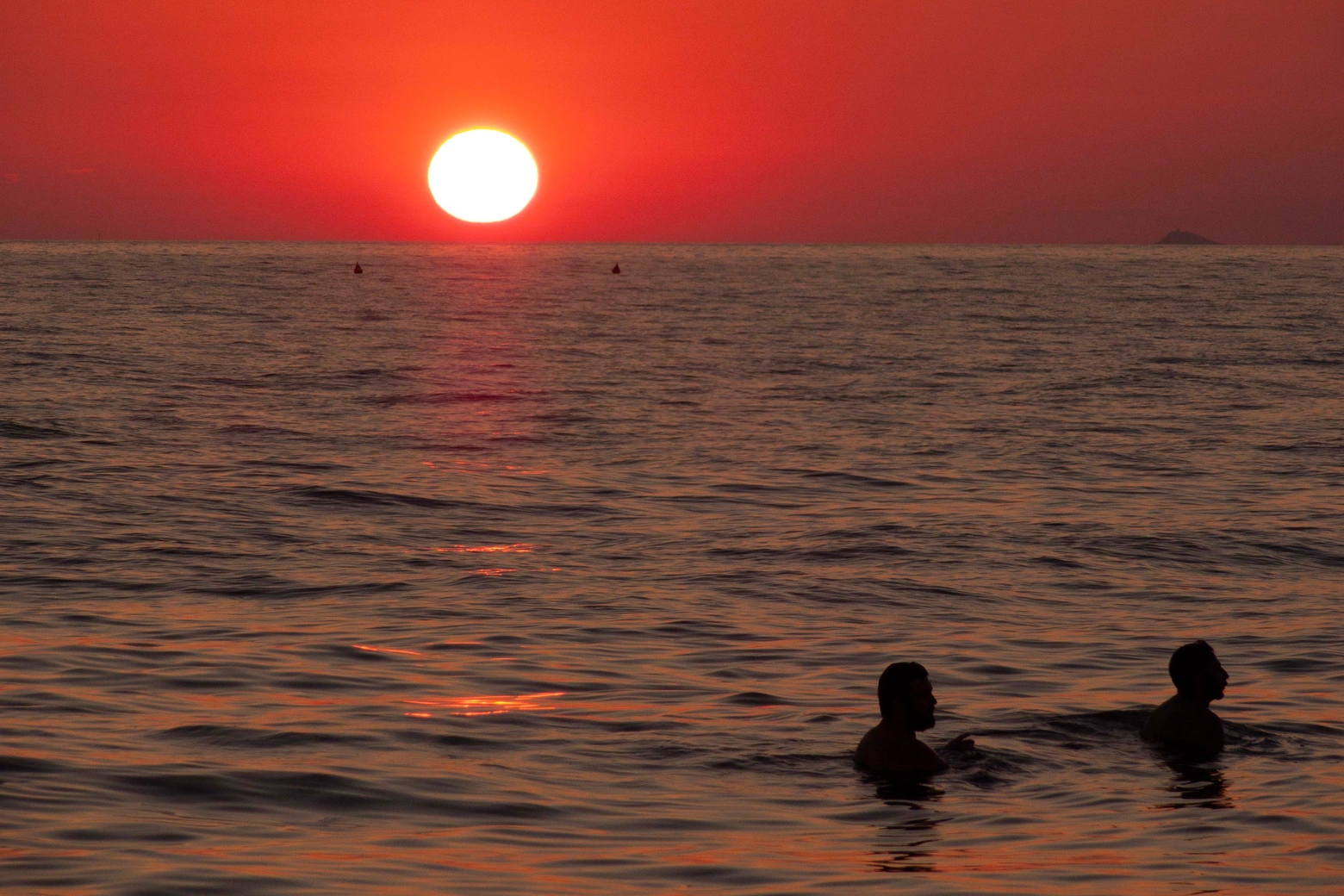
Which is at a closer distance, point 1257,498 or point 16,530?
point 16,530

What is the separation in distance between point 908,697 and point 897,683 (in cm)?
11

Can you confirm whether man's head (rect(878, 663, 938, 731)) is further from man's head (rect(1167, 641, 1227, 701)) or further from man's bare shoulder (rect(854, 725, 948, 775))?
man's head (rect(1167, 641, 1227, 701))

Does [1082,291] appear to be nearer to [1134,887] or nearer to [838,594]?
[838,594]

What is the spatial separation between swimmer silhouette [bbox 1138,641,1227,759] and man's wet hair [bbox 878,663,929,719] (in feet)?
6.45

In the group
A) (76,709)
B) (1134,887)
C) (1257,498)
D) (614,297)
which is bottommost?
(1134,887)

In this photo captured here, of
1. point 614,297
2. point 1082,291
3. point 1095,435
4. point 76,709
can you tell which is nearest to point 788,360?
point 1095,435

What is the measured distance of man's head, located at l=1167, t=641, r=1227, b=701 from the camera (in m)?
10.8

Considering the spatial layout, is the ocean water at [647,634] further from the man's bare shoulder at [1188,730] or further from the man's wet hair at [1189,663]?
the man's wet hair at [1189,663]

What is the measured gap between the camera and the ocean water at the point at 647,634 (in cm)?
860

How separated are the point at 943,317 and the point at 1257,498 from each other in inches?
2232

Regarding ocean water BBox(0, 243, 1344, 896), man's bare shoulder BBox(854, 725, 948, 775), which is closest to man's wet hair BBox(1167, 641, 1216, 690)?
ocean water BBox(0, 243, 1344, 896)

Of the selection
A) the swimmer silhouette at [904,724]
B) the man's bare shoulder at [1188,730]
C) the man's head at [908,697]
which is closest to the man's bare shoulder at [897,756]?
the swimmer silhouette at [904,724]

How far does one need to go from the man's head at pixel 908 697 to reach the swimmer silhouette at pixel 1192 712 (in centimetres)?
187

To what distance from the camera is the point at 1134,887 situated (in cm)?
798
